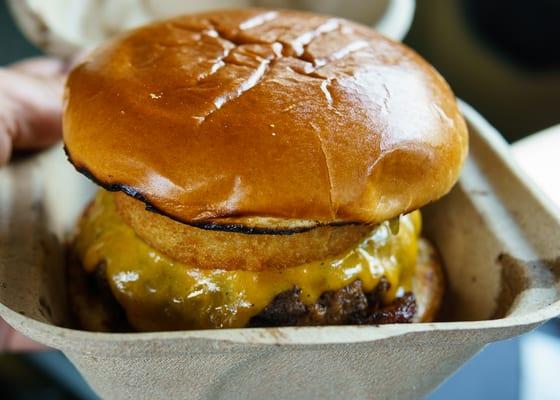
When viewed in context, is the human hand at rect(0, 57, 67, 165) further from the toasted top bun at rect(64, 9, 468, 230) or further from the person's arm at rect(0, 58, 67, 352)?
the toasted top bun at rect(64, 9, 468, 230)

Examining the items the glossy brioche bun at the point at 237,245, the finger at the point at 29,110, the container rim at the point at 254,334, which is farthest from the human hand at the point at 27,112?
the container rim at the point at 254,334

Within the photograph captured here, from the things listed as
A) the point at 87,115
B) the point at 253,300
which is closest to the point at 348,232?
the point at 253,300

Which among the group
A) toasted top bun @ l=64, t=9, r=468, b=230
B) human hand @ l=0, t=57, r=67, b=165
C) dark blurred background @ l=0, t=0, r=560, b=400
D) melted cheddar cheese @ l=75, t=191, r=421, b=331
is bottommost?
dark blurred background @ l=0, t=0, r=560, b=400

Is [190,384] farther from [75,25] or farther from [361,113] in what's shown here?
[75,25]

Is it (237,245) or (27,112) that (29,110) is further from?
(237,245)

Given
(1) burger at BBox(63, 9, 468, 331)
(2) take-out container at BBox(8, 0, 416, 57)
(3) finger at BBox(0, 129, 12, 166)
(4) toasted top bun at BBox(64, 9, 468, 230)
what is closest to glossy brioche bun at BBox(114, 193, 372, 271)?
(1) burger at BBox(63, 9, 468, 331)

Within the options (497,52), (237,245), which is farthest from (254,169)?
(497,52)
